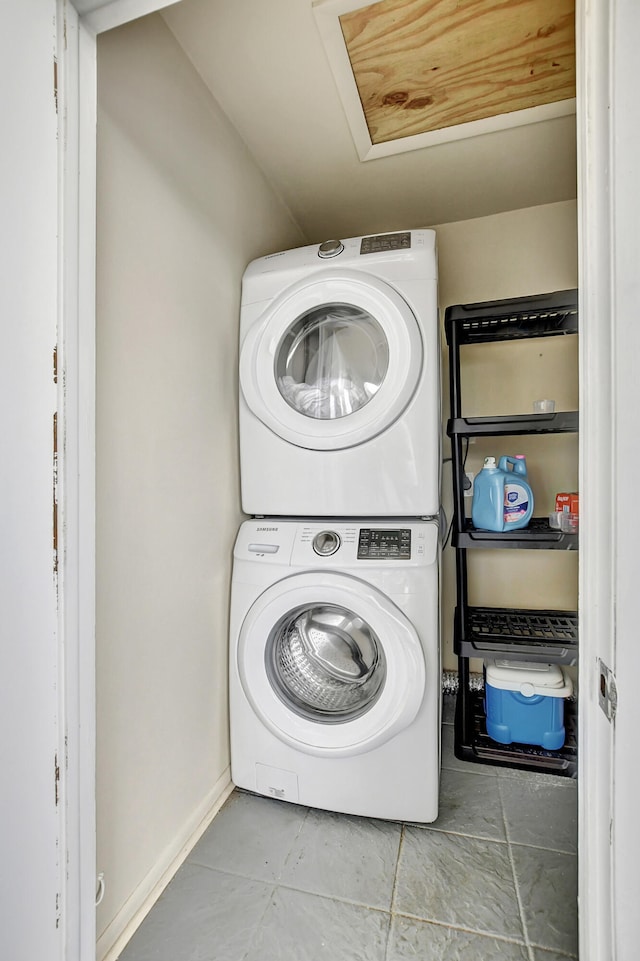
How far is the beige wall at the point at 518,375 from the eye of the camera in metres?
2.04

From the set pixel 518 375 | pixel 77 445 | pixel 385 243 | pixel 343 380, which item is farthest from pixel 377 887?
pixel 518 375

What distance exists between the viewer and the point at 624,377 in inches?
20.7

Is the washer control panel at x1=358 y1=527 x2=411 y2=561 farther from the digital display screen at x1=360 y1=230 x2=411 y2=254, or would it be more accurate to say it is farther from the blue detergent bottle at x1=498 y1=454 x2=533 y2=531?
the digital display screen at x1=360 y1=230 x2=411 y2=254

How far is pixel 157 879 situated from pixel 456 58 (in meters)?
2.25

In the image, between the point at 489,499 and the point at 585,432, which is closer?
the point at 585,432

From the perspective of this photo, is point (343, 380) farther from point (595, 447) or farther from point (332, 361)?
point (595, 447)

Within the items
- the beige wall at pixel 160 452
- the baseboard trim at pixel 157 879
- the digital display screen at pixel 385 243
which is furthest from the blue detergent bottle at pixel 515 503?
the baseboard trim at pixel 157 879

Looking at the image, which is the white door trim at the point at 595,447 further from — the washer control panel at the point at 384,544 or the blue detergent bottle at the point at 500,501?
the blue detergent bottle at the point at 500,501

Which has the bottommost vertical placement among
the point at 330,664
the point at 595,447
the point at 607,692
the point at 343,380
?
the point at 330,664

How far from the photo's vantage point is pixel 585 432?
0.70 meters

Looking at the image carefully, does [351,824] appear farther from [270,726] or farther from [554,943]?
[554,943]

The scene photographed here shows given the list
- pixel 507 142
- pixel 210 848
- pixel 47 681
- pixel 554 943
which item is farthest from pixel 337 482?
pixel 507 142

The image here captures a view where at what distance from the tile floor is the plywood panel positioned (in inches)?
83.1

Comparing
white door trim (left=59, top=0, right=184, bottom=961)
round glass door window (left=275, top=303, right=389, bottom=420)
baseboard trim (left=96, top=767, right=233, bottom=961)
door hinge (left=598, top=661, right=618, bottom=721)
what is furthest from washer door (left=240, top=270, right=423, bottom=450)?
baseboard trim (left=96, top=767, right=233, bottom=961)
